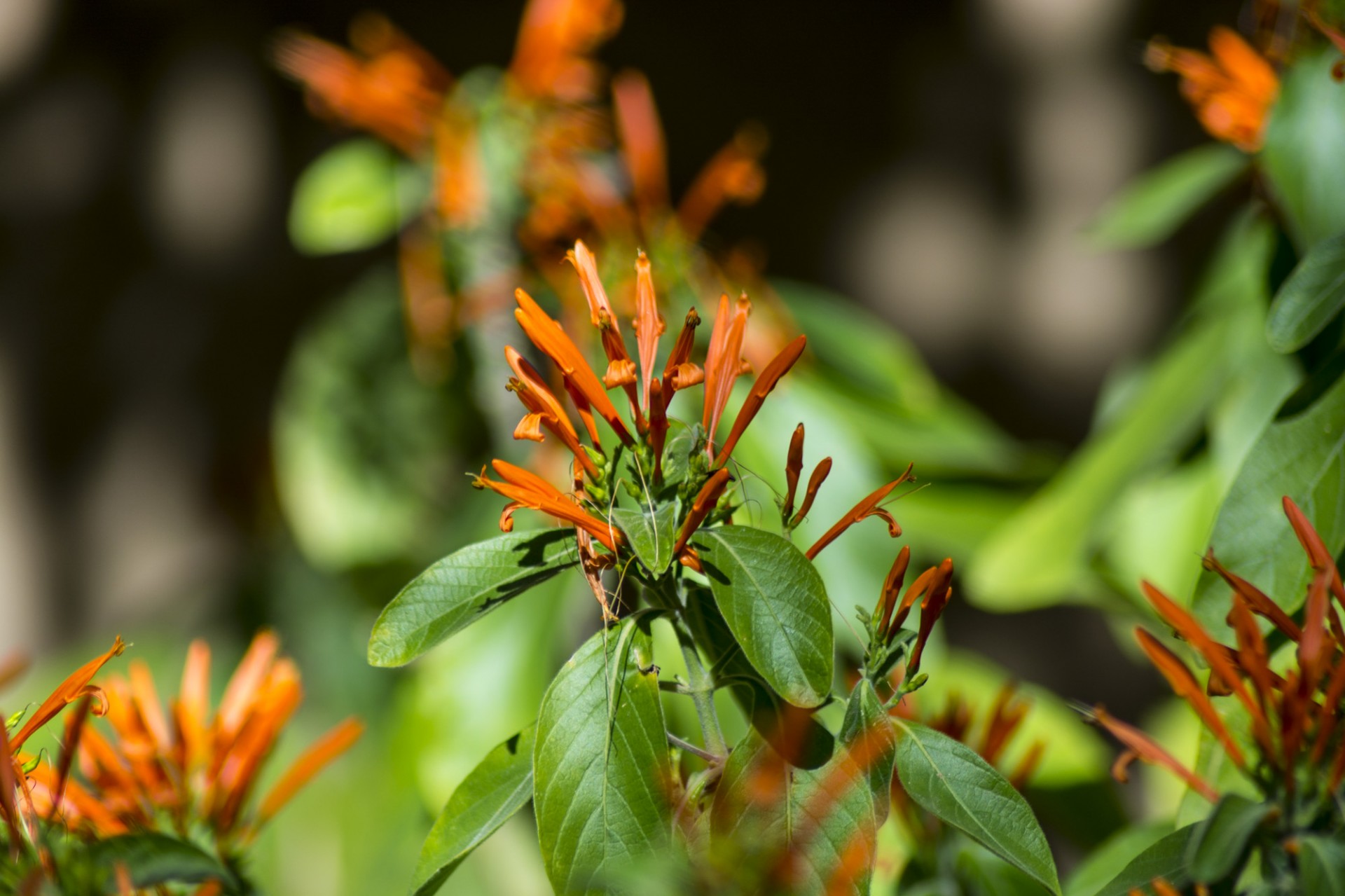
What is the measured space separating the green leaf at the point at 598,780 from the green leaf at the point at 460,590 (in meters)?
0.03

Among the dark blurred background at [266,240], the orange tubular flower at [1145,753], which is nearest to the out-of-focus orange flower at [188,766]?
the orange tubular flower at [1145,753]

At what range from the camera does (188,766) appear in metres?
0.33

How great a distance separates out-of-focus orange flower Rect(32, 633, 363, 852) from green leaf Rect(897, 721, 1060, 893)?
181 millimetres

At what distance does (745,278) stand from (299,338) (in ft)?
2.23

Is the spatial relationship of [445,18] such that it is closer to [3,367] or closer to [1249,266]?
[3,367]

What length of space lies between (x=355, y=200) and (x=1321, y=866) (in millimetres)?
606

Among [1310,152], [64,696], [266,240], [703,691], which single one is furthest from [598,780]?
[266,240]

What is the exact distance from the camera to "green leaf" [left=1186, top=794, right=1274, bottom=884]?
212mm

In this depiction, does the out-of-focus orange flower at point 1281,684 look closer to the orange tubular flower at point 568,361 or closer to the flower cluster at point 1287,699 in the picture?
the flower cluster at point 1287,699

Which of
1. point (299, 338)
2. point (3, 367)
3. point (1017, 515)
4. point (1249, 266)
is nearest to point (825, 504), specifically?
point (1017, 515)

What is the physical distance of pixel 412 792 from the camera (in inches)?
23.7

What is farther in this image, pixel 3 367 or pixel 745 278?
pixel 3 367

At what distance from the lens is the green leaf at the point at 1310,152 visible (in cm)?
38

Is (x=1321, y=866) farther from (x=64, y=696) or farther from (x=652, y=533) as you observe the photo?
(x=64, y=696)
